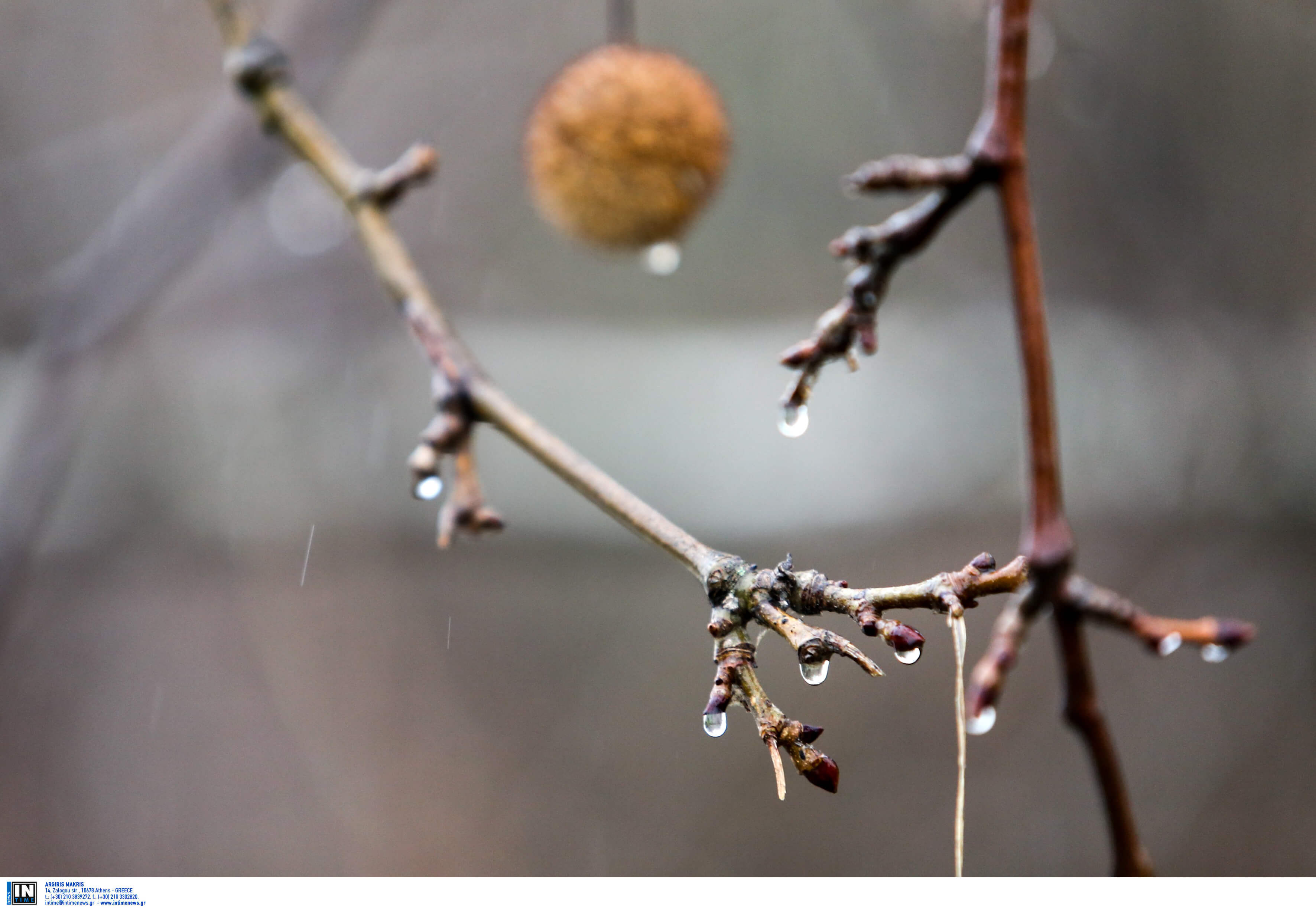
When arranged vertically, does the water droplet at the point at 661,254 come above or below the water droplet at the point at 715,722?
above

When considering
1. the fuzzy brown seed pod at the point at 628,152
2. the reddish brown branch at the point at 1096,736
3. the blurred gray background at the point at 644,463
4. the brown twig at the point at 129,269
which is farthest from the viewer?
the blurred gray background at the point at 644,463

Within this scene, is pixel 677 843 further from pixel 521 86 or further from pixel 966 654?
pixel 521 86

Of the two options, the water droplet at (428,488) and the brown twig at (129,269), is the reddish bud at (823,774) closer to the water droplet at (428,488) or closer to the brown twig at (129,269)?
the water droplet at (428,488)

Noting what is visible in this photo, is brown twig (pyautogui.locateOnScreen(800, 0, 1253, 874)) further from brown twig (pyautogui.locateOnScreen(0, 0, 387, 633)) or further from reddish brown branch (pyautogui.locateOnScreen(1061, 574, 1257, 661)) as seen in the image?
brown twig (pyautogui.locateOnScreen(0, 0, 387, 633))

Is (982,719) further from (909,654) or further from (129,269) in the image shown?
(129,269)
